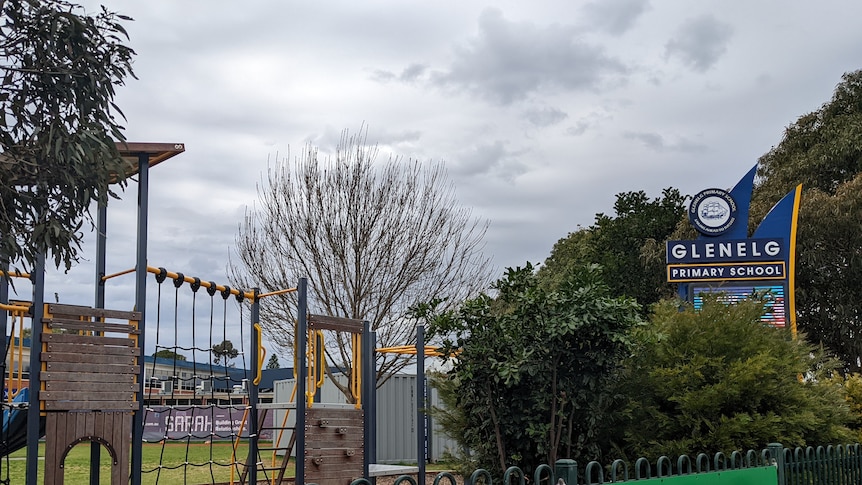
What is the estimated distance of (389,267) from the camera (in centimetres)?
1939

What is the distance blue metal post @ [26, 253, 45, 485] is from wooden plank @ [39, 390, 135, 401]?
0.11m

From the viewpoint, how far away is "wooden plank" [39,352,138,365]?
822 centimetres

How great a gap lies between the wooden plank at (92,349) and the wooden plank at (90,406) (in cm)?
47

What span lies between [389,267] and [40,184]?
14623 mm

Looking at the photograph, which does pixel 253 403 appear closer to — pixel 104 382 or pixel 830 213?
pixel 104 382

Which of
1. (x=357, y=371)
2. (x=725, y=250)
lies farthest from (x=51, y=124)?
(x=725, y=250)

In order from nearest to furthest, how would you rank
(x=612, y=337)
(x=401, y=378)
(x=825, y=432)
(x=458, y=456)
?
(x=612, y=337), (x=825, y=432), (x=458, y=456), (x=401, y=378)

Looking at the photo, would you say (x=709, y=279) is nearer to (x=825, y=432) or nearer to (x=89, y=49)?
(x=825, y=432)

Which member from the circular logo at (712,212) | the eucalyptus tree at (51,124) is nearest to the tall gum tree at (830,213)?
the circular logo at (712,212)

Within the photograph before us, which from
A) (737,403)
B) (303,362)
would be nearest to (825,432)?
(737,403)

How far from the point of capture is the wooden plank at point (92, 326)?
8.27 meters

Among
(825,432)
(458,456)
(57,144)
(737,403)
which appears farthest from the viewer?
(458,456)

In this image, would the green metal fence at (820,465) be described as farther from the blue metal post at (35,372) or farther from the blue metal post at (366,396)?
the blue metal post at (35,372)

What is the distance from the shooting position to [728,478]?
564 cm
